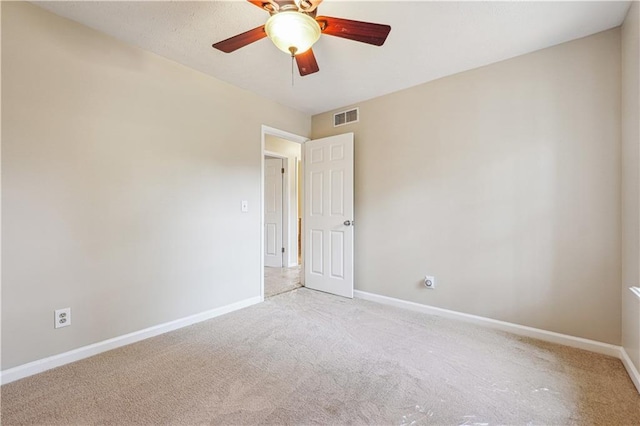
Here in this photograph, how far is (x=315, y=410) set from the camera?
1543mm

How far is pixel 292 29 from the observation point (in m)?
1.58

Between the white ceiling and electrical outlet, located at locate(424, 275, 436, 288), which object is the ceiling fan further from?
electrical outlet, located at locate(424, 275, 436, 288)

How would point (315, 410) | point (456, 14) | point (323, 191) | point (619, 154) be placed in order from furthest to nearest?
point (323, 191) → point (619, 154) → point (456, 14) → point (315, 410)

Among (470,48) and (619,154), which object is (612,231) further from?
(470,48)

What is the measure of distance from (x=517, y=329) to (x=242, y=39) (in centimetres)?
313

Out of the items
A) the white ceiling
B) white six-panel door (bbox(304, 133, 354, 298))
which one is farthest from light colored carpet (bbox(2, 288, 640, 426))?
the white ceiling

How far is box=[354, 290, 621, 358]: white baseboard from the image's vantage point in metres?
2.14

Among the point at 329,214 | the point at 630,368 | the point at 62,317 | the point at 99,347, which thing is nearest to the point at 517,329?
the point at 630,368

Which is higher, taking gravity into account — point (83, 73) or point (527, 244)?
point (83, 73)

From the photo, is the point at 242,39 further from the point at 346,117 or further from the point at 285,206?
the point at 285,206

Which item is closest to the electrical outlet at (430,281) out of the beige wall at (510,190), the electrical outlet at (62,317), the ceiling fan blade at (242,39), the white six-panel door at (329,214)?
the beige wall at (510,190)

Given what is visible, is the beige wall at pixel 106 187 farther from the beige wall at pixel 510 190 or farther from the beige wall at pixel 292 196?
the beige wall at pixel 292 196

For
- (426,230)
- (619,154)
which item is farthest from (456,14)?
(426,230)

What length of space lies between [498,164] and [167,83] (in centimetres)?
306
